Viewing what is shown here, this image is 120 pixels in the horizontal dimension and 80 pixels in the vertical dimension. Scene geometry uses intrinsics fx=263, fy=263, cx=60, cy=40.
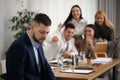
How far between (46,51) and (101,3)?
4206 millimetres

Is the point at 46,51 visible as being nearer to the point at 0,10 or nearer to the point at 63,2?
the point at 0,10

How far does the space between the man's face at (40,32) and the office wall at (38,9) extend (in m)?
2.15

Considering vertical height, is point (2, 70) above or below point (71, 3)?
below

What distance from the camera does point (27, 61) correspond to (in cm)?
215

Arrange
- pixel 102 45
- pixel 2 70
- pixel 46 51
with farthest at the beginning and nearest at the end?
pixel 102 45
pixel 46 51
pixel 2 70

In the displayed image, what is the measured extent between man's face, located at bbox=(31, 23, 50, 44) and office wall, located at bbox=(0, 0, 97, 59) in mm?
2153

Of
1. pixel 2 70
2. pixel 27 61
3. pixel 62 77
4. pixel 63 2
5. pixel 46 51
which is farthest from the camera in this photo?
pixel 63 2

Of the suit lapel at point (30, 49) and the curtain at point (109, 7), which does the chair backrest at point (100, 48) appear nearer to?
the suit lapel at point (30, 49)

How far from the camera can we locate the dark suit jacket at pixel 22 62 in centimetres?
201

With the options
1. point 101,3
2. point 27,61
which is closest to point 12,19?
point 27,61

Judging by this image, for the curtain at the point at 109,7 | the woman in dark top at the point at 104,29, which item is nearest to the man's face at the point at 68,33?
the woman in dark top at the point at 104,29

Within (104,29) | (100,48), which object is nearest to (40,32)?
(100,48)

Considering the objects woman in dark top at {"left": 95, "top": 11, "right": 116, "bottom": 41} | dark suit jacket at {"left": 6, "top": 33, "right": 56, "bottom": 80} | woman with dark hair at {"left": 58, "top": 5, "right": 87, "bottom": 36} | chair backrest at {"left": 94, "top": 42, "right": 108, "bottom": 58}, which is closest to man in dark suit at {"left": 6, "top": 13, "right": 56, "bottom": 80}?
dark suit jacket at {"left": 6, "top": 33, "right": 56, "bottom": 80}

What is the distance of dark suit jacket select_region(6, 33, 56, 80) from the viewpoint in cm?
201
